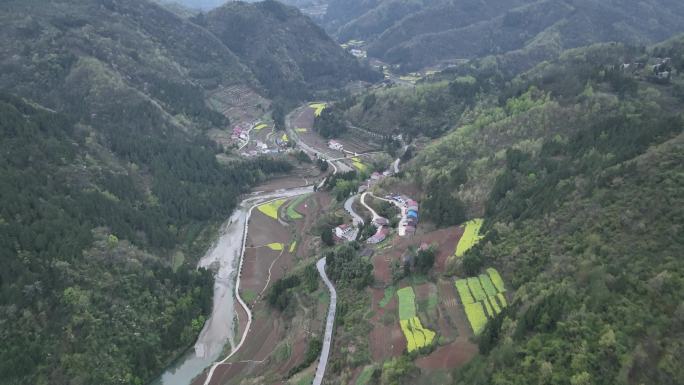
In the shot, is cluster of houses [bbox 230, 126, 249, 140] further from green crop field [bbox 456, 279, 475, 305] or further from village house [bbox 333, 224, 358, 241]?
green crop field [bbox 456, 279, 475, 305]

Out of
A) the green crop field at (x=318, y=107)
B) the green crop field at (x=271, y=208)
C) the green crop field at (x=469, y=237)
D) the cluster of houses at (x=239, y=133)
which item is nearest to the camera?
the green crop field at (x=469, y=237)

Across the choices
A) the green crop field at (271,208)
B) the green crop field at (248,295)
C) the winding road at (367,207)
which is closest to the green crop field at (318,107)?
the green crop field at (271,208)

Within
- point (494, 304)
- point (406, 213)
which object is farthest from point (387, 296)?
point (406, 213)

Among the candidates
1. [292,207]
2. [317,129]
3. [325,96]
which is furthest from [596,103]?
[325,96]

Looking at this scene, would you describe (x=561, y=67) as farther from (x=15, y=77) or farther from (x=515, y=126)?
(x=15, y=77)

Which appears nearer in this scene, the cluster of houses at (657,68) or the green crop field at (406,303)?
the green crop field at (406,303)

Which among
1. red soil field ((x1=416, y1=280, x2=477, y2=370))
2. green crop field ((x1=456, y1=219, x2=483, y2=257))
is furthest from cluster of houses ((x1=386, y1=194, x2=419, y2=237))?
red soil field ((x1=416, y1=280, x2=477, y2=370))

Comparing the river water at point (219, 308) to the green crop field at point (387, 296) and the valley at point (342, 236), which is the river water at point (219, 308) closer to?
the valley at point (342, 236)
